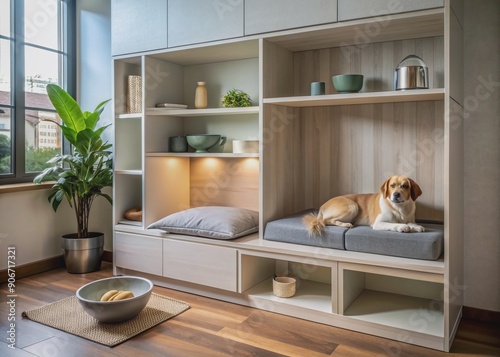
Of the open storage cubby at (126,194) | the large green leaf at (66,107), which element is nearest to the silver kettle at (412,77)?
the open storage cubby at (126,194)

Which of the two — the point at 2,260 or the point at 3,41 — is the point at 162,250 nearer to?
the point at 2,260

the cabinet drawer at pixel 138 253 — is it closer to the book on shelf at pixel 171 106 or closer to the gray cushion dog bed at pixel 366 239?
the gray cushion dog bed at pixel 366 239

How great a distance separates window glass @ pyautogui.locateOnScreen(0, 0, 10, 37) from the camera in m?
3.30

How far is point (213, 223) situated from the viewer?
2750mm

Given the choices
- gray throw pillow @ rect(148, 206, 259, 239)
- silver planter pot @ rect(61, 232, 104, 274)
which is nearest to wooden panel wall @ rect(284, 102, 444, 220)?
gray throw pillow @ rect(148, 206, 259, 239)

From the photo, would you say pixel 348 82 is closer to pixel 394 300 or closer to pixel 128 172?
pixel 394 300

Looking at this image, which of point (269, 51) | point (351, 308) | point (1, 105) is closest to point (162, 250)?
point (351, 308)

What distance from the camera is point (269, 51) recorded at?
269cm

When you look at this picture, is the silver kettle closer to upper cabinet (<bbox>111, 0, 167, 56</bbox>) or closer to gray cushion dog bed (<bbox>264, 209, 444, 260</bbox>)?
gray cushion dog bed (<bbox>264, 209, 444, 260</bbox>)

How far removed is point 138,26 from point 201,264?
5.85ft

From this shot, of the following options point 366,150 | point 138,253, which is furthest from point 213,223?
point 366,150

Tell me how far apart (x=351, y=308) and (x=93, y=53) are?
9.88ft

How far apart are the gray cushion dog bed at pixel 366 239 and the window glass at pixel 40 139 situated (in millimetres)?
2155

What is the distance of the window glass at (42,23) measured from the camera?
3.48 meters
